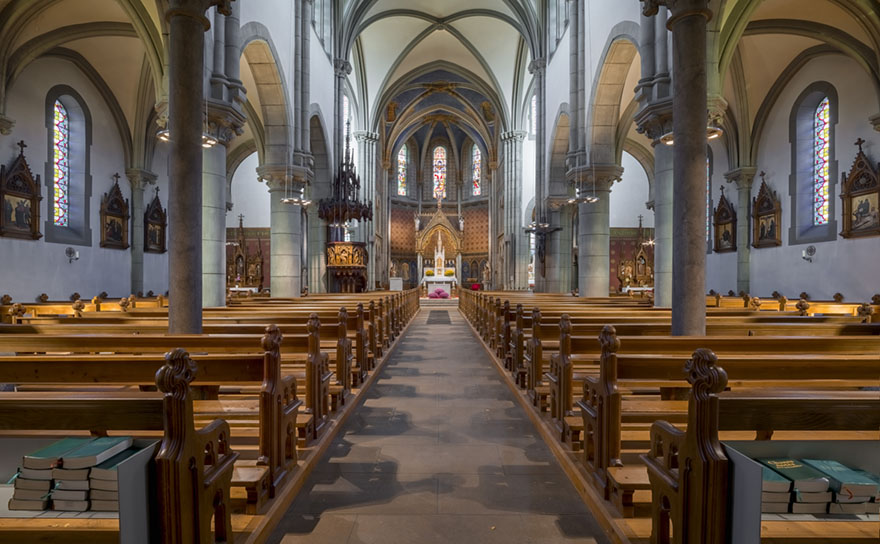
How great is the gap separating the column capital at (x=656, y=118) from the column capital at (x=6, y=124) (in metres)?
13.7

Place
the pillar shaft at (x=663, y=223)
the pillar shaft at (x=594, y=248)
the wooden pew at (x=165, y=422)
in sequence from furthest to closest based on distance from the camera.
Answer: the pillar shaft at (x=594, y=248) < the pillar shaft at (x=663, y=223) < the wooden pew at (x=165, y=422)

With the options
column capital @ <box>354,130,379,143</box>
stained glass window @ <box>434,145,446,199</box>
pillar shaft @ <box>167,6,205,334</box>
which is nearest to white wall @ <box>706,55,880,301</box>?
pillar shaft @ <box>167,6,205,334</box>

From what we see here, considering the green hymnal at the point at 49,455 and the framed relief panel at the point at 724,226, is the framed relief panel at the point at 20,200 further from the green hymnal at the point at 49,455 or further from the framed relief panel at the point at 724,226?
the framed relief panel at the point at 724,226

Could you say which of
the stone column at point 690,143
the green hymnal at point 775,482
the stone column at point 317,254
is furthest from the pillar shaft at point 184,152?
the stone column at point 317,254

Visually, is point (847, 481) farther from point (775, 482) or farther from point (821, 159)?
point (821, 159)

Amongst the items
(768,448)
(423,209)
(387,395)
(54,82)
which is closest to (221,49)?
(387,395)

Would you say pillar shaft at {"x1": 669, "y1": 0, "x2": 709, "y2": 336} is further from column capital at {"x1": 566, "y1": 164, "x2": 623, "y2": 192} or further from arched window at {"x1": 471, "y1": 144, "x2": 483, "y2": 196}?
arched window at {"x1": 471, "y1": 144, "x2": 483, "y2": 196}

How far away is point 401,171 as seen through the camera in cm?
4197

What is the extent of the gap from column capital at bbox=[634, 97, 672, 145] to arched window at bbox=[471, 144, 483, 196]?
32.1 m

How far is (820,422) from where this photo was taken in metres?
1.88

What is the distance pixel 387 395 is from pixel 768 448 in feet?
13.9

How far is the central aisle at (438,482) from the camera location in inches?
111

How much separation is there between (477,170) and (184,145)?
37.0 metres

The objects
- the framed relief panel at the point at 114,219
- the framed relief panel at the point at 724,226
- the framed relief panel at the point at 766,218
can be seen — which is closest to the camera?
the framed relief panel at the point at 766,218
